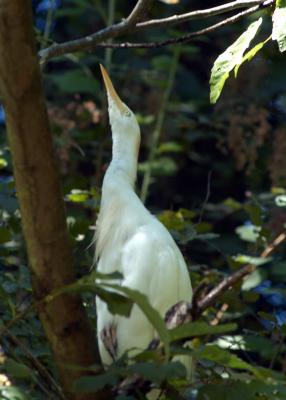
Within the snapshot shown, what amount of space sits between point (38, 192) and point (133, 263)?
0.98 meters

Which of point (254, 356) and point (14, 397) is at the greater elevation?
point (14, 397)

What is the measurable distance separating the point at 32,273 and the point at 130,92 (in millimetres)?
3344

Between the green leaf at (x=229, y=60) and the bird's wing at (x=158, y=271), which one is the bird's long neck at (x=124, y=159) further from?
the green leaf at (x=229, y=60)

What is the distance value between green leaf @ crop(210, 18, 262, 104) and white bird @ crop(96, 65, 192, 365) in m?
0.67

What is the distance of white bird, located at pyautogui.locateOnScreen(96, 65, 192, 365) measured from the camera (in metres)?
2.71

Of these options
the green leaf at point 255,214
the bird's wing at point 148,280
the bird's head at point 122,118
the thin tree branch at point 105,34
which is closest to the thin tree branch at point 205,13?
the thin tree branch at point 105,34

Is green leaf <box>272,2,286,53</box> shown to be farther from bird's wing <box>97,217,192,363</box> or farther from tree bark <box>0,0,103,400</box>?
bird's wing <box>97,217,192,363</box>

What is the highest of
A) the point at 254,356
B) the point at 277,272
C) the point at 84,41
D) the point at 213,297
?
the point at 84,41

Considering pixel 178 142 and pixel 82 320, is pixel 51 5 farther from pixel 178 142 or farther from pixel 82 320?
pixel 82 320

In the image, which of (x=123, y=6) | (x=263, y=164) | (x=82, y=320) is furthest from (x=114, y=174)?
(x=123, y=6)

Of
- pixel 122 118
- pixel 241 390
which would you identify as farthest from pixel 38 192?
pixel 122 118

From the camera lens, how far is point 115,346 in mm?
2766

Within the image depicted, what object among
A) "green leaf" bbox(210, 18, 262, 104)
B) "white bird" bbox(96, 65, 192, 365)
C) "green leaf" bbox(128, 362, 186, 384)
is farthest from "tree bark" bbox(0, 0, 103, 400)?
"white bird" bbox(96, 65, 192, 365)

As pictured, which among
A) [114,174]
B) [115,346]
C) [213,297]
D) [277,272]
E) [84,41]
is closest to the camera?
[213,297]
